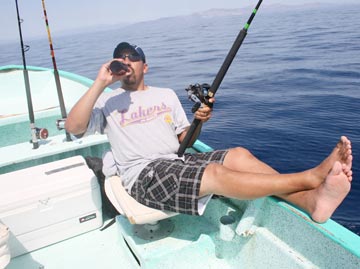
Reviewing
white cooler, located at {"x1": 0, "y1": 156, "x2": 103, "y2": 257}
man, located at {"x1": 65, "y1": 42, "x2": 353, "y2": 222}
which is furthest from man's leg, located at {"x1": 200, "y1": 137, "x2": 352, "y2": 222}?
white cooler, located at {"x1": 0, "y1": 156, "x2": 103, "y2": 257}

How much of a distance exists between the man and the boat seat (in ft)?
0.15

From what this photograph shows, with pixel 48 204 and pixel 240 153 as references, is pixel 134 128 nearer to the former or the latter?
pixel 240 153

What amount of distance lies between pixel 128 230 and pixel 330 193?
1.64 m

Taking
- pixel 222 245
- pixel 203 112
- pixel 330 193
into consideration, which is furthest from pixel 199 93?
pixel 222 245

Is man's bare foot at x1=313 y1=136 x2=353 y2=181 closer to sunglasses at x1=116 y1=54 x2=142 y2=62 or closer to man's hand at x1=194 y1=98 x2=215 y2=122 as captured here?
man's hand at x1=194 y1=98 x2=215 y2=122

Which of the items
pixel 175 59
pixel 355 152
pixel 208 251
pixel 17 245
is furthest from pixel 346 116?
pixel 175 59

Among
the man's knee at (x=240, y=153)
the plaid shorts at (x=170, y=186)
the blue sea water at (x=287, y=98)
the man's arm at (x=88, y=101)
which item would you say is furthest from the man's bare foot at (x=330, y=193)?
the blue sea water at (x=287, y=98)

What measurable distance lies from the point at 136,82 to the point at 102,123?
0.46 meters

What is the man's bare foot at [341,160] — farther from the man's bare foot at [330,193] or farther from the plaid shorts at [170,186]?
the plaid shorts at [170,186]

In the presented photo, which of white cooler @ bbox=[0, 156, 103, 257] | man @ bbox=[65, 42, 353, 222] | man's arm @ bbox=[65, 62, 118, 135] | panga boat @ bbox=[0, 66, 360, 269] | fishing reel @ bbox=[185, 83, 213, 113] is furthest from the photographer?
white cooler @ bbox=[0, 156, 103, 257]

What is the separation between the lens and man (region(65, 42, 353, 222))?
191 cm

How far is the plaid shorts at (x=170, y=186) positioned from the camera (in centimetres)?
215

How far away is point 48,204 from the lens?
8.80ft

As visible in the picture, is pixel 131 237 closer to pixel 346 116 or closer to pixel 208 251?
pixel 208 251
